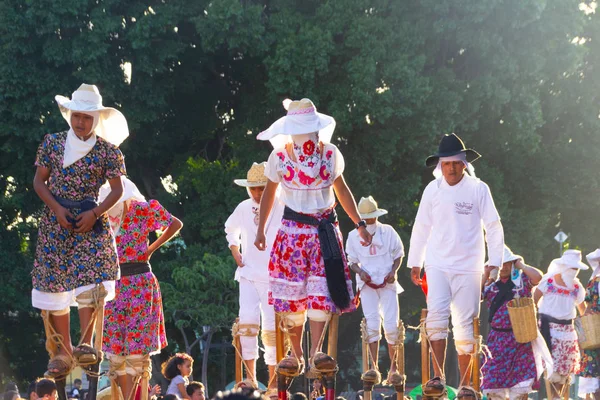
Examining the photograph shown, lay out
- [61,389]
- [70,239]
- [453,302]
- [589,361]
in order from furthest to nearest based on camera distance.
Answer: [589,361] < [453,302] < [70,239] < [61,389]

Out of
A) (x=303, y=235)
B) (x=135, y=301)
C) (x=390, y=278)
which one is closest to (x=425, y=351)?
(x=303, y=235)

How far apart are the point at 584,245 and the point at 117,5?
13.6 metres

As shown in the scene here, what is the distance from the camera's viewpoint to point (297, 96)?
24297 mm

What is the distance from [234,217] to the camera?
11.9 meters

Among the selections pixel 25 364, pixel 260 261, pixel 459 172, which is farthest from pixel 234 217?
pixel 25 364

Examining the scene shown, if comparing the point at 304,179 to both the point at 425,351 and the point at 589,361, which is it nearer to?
the point at 425,351

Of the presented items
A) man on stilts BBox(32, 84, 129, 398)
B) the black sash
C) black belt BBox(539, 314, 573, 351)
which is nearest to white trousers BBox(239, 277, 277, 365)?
the black sash

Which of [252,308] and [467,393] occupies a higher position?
[252,308]

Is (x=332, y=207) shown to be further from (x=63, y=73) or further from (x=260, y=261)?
(x=63, y=73)

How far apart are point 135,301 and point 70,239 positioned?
226 centimetres

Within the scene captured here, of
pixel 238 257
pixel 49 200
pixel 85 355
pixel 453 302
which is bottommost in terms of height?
pixel 85 355

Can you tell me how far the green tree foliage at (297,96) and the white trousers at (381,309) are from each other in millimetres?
8824

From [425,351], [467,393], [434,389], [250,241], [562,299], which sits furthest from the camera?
[562,299]

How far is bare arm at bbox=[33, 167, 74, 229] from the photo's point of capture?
811cm
